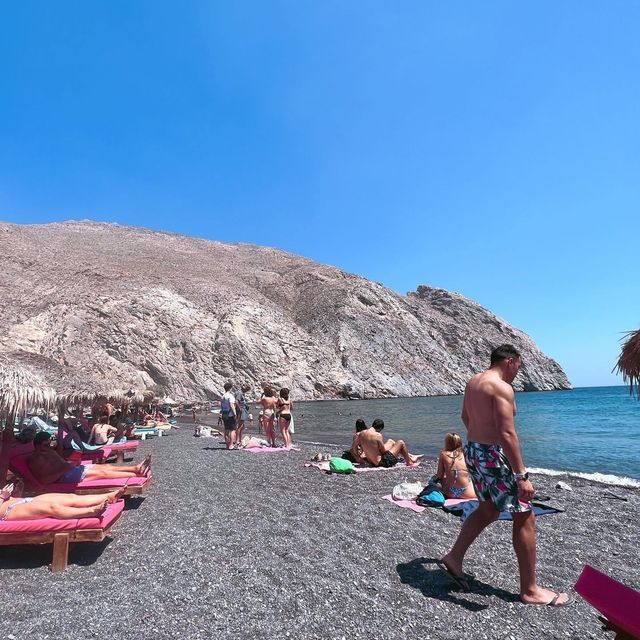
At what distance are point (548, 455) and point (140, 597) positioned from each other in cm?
1751

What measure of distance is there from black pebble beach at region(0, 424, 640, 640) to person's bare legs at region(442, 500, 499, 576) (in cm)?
24

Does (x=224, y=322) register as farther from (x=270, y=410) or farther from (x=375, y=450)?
(x=375, y=450)

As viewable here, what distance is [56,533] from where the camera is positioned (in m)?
4.76

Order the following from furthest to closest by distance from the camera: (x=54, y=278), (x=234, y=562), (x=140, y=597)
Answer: (x=54, y=278)
(x=234, y=562)
(x=140, y=597)

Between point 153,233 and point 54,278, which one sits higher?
point 153,233

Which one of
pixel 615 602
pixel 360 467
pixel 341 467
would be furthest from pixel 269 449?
pixel 615 602

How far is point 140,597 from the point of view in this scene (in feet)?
13.1

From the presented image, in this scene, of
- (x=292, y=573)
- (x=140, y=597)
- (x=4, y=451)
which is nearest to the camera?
(x=140, y=597)

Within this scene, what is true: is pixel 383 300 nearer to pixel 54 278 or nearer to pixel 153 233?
pixel 54 278

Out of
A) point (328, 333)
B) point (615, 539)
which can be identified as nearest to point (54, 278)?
point (328, 333)

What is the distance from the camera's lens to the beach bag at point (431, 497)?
715 centimetres

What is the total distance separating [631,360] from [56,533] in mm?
6569

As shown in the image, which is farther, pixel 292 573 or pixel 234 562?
pixel 234 562

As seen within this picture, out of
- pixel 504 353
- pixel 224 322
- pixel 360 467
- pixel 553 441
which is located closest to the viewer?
pixel 504 353
